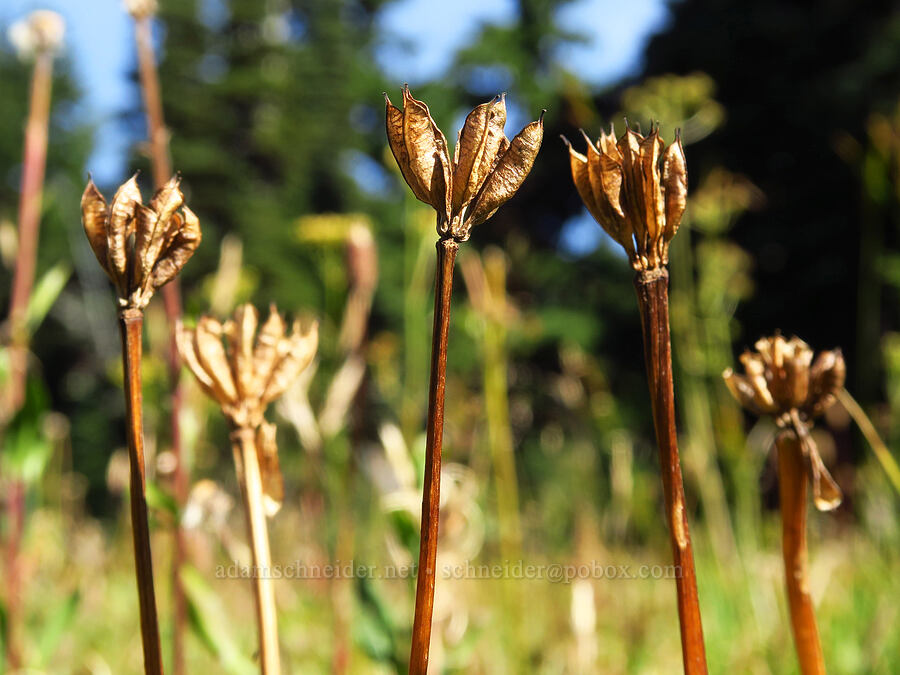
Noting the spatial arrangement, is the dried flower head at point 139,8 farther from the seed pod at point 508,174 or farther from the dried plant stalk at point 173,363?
the seed pod at point 508,174

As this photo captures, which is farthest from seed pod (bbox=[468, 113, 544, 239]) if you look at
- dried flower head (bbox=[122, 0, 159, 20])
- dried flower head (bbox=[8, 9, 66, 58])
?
dried flower head (bbox=[8, 9, 66, 58])

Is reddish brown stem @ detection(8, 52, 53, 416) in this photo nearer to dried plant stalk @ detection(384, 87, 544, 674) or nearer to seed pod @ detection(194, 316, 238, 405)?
seed pod @ detection(194, 316, 238, 405)

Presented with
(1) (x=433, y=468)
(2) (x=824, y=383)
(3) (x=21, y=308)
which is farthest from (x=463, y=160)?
(3) (x=21, y=308)

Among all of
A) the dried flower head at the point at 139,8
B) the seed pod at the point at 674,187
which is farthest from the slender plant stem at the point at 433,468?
the dried flower head at the point at 139,8

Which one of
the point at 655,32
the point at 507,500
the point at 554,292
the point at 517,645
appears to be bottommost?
the point at 517,645

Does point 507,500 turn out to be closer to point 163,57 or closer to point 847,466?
point 847,466

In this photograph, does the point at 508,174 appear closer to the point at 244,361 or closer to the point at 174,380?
the point at 244,361

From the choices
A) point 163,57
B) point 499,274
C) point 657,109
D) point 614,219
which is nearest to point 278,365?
point 614,219

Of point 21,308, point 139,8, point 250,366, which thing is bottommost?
point 250,366
